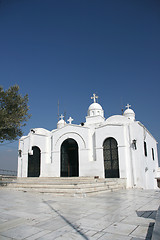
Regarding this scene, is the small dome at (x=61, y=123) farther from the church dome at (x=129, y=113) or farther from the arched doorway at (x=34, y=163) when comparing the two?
the church dome at (x=129, y=113)

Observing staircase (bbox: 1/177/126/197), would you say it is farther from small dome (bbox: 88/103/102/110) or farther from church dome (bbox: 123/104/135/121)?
church dome (bbox: 123/104/135/121)

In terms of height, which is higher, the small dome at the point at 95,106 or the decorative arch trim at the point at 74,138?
the small dome at the point at 95,106

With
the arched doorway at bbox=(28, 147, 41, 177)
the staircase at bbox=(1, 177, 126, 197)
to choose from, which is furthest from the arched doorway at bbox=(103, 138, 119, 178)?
the arched doorway at bbox=(28, 147, 41, 177)

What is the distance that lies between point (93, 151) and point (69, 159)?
3.18 metres

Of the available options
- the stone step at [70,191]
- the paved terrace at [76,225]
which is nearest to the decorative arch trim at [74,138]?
the stone step at [70,191]

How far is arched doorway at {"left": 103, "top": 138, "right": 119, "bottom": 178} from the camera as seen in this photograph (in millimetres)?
16062

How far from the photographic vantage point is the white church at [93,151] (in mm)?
15742

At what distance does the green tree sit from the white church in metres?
6.19

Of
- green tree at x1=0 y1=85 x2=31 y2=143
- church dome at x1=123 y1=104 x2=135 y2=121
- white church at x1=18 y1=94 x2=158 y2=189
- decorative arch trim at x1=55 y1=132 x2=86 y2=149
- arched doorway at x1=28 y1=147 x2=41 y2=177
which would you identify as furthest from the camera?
church dome at x1=123 y1=104 x2=135 y2=121

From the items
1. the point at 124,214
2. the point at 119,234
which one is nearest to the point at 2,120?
the point at 124,214

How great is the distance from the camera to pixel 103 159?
16.7 meters

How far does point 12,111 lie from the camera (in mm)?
13008

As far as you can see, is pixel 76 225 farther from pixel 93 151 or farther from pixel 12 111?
pixel 93 151

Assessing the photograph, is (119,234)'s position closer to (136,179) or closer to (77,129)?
(136,179)
